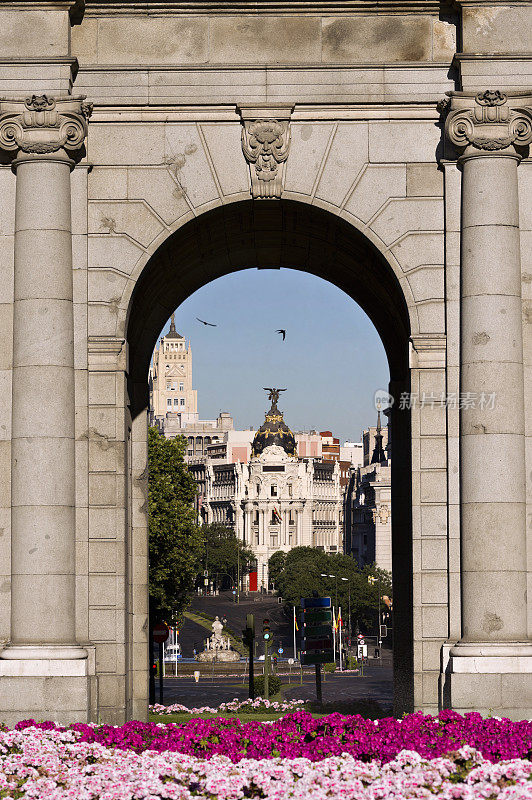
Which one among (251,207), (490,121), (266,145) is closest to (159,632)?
(251,207)

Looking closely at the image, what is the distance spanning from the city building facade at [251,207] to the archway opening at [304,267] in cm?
72

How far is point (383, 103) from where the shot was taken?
29016mm

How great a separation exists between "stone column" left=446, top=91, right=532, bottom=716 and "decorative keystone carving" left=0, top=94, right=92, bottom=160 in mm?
7382

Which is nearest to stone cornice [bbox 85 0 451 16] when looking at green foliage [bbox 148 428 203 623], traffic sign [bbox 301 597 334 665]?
traffic sign [bbox 301 597 334 665]

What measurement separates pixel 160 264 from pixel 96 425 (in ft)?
14.7

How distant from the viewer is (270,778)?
62.7ft

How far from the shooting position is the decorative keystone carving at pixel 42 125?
28.0 meters

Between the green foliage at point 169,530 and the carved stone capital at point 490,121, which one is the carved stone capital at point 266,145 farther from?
the green foliage at point 169,530

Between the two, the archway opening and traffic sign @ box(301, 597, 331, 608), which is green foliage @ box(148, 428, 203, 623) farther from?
the archway opening

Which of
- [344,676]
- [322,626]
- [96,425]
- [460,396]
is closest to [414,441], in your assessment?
[460,396]

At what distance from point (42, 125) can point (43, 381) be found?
507 centimetres

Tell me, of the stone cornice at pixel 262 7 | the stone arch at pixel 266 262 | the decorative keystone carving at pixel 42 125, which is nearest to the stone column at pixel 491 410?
the stone arch at pixel 266 262

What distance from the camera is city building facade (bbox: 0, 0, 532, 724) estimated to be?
2739cm

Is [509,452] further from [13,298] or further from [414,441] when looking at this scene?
[13,298]
